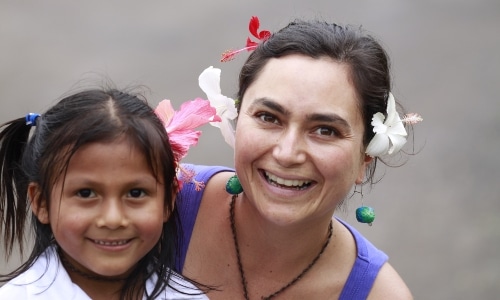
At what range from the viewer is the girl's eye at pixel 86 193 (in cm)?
271

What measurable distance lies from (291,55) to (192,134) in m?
0.44

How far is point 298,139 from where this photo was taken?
309 centimetres

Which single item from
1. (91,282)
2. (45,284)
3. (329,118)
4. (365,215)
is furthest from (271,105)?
(45,284)

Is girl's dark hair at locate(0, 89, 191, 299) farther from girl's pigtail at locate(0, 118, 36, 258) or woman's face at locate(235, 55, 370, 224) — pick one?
woman's face at locate(235, 55, 370, 224)

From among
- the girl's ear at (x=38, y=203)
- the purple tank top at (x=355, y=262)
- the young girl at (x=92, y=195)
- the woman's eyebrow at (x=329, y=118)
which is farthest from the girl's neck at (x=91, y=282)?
the woman's eyebrow at (x=329, y=118)

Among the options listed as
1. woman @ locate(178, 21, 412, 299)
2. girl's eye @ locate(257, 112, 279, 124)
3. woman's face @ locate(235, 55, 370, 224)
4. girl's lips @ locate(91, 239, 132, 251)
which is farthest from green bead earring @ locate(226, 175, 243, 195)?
girl's lips @ locate(91, 239, 132, 251)

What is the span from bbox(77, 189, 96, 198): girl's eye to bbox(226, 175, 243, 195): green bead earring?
2.60 feet

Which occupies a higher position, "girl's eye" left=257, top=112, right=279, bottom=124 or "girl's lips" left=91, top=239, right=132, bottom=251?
"girl's eye" left=257, top=112, right=279, bottom=124

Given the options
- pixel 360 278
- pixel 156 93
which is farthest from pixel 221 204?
pixel 156 93

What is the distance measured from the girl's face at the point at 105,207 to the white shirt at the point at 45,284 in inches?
2.7

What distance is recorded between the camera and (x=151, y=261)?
301 cm

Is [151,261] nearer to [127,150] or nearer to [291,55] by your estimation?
[127,150]

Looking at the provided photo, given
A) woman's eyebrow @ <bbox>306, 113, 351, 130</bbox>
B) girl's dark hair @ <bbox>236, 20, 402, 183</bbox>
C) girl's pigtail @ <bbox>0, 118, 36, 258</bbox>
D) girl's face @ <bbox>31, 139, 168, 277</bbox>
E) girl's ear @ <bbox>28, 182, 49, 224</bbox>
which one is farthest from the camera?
girl's dark hair @ <bbox>236, 20, 402, 183</bbox>

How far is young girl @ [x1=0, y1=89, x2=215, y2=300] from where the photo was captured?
8.86ft
